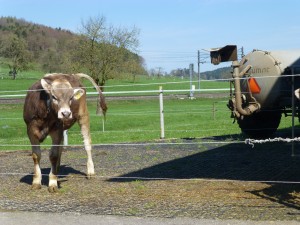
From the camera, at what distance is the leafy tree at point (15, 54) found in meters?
87.4

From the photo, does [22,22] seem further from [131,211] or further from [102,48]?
[131,211]

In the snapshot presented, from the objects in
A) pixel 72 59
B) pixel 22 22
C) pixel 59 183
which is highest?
pixel 22 22

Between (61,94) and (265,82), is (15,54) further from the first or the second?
(61,94)

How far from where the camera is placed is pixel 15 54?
87375 millimetres

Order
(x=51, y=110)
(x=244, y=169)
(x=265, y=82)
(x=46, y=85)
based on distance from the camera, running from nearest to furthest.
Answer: (x=46, y=85) → (x=51, y=110) → (x=244, y=169) → (x=265, y=82)

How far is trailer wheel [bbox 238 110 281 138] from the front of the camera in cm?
1302

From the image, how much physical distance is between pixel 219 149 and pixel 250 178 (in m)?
3.77

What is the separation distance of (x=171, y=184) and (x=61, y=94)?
2203 millimetres

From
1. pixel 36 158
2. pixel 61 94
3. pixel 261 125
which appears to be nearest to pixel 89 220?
pixel 61 94

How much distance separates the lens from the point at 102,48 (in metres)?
36.7

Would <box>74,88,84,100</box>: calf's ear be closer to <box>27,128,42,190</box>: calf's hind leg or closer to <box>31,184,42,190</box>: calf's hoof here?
<box>27,128,42,190</box>: calf's hind leg

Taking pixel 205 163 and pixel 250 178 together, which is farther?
pixel 205 163

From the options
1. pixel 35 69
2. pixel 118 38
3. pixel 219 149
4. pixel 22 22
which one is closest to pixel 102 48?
pixel 118 38

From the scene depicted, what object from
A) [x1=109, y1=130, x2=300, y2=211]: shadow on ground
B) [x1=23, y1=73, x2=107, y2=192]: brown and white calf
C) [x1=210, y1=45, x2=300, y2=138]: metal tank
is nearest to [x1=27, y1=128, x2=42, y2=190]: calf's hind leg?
[x1=23, y1=73, x2=107, y2=192]: brown and white calf
